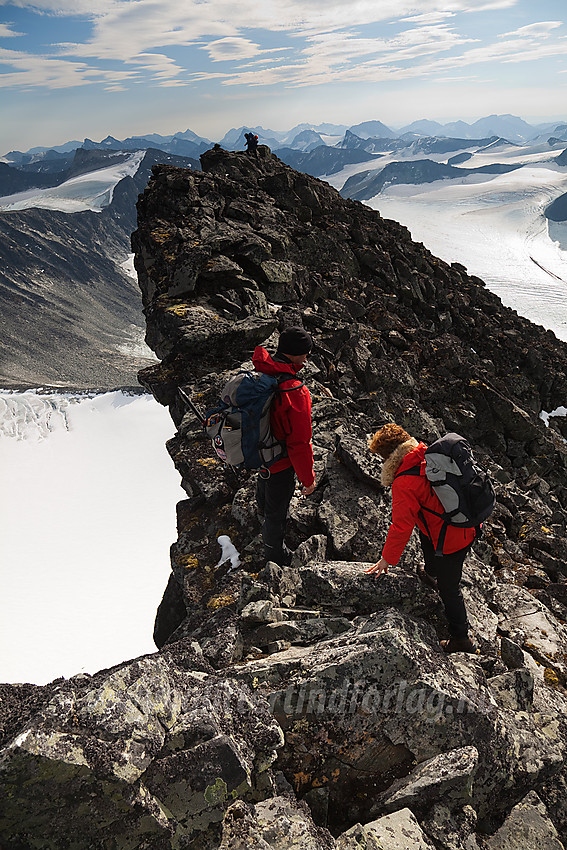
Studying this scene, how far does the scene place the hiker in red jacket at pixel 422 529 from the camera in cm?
585

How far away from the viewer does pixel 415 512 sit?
5914 mm

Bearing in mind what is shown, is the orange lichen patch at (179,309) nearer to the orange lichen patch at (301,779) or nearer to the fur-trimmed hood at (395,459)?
the fur-trimmed hood at (395,459)

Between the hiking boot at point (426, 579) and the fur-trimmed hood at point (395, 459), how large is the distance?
154 cm

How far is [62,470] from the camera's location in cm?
4272

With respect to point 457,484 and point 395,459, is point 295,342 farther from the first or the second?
point 457,484

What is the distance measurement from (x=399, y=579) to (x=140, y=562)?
87.0 ft

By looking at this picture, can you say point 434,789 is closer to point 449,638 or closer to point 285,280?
point 449,638

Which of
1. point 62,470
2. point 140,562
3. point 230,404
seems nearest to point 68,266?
point 62,470

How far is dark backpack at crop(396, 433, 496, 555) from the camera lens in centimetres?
557

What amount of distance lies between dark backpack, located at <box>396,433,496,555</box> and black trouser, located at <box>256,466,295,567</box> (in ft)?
7.61

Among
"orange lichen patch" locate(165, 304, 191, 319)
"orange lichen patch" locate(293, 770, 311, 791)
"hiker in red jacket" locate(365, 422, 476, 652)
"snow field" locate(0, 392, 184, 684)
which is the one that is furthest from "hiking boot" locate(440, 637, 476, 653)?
"snow field" locate(0, 392, 184, 684)

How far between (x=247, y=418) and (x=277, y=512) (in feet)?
5.45

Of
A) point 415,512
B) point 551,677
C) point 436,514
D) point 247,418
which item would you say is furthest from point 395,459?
point 551,677

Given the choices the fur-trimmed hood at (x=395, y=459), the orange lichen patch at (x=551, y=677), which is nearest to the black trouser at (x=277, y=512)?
the fur-trimmed hood at (x=395, y=459)
